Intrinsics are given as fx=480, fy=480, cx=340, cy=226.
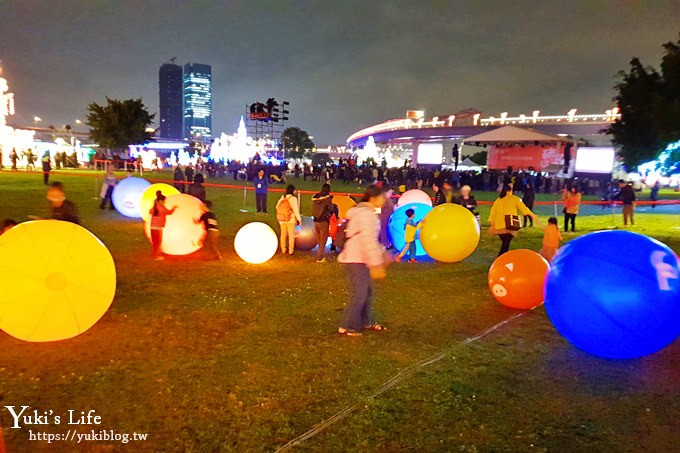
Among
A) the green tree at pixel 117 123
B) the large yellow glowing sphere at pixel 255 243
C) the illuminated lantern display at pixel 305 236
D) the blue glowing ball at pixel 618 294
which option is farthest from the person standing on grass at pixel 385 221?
the green tree at pixel 117 123

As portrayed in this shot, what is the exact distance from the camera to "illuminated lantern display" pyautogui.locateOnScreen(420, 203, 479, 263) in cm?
1022

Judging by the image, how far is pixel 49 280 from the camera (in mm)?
5246

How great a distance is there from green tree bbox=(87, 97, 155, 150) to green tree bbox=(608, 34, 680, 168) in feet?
163

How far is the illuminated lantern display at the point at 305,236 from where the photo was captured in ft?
37.9

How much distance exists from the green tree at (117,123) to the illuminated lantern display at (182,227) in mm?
49072

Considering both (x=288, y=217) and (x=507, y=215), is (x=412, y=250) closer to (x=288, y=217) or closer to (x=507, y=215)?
(x=507, y=215)

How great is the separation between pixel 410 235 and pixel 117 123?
51.1m

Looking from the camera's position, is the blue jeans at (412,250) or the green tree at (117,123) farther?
the green tree at (117,123)

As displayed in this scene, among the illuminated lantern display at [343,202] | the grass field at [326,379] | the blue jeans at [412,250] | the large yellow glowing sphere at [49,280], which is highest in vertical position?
the illuminated lantern display at [343,202]

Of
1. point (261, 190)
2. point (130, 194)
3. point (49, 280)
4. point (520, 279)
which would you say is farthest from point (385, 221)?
point (130, 194)

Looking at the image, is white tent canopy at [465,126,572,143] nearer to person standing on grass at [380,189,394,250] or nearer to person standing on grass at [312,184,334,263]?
person standing on grass at [380,189,394,250]

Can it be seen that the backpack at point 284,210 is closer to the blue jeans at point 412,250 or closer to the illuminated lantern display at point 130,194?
the blue jeans at point 412,250

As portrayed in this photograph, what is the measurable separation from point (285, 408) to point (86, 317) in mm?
2831

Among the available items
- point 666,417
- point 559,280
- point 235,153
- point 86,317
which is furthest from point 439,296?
point 235,153
